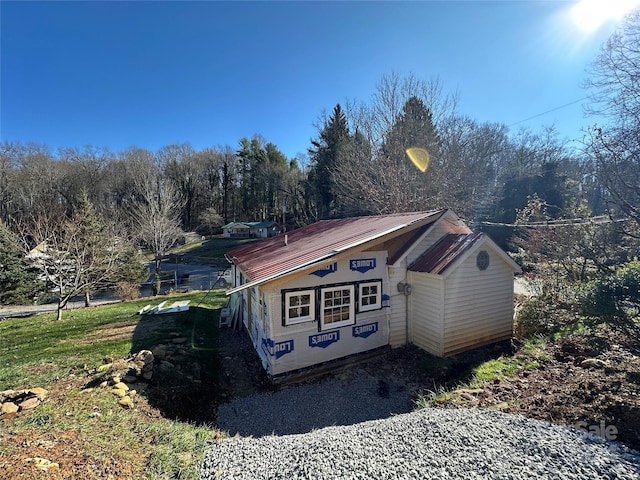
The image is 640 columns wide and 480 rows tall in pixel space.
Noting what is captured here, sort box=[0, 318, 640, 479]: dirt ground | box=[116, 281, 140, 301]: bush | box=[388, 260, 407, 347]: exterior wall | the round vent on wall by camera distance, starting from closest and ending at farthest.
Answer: box=[0, 318, 640, 479]: dirt ground
the round vent on wall
box=[388, 260, 407, 347]: exterior wall
box=[116, 281, 140, 301]: bush

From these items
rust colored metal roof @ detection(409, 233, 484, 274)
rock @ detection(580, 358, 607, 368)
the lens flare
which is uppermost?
the lens flare

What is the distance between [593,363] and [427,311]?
3.47 meters

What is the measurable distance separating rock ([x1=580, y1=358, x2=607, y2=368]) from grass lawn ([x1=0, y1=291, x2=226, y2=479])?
7.49m

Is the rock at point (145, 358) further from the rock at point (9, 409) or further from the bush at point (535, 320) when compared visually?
the bush at point (535, 320)

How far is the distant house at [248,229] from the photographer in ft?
156

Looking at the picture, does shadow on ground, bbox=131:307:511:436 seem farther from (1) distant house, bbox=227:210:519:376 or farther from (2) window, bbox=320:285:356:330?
(2) window, bbox=320:285:356:330

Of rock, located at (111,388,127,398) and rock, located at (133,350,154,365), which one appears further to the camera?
rock, located at (133,350,154,365)

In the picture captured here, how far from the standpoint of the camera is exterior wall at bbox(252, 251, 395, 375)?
22.9ft

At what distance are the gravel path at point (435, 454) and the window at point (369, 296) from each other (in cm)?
379

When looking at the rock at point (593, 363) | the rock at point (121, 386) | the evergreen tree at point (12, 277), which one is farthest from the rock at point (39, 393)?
the evergreen tree at point (12, 277)

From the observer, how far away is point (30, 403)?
4.84 meters

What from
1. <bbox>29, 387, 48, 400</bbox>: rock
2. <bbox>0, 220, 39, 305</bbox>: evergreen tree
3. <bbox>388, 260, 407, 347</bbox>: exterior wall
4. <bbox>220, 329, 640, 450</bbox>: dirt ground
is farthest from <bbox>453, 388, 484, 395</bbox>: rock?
<bbox>0, 220, 39, 305</bbox>: evergreen tree

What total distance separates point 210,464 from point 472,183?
24.3 m

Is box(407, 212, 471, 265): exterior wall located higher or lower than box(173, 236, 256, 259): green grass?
higher
